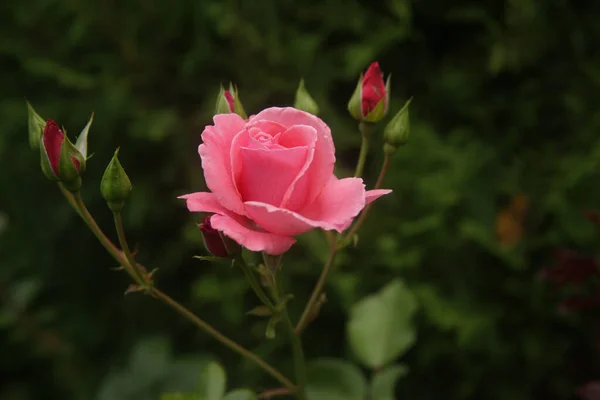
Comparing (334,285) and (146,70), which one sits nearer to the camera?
(334,285)

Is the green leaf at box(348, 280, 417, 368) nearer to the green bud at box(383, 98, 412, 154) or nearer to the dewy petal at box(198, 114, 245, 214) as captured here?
the green bud at box(383, 98, 412, 154)

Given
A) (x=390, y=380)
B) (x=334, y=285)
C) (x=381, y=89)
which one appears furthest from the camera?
(x=334, y=285)

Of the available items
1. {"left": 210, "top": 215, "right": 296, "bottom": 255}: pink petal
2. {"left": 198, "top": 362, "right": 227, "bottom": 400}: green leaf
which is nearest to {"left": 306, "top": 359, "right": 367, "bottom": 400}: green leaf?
{"left": 198, "top": 362, "right": 227, "bottom": 400}: green leaf

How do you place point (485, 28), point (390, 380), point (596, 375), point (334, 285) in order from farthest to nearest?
1. point (485, 28)
2. point (334, 285)
3. point (596, 375)
4. point (390, 380)

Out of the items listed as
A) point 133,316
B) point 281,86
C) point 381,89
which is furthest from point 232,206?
point 133,316

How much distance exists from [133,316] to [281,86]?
901mm

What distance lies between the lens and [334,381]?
1.11 m

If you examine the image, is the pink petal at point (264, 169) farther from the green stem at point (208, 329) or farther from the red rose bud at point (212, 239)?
the green stem at point (208, 329)

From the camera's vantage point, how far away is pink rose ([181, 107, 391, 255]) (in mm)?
623

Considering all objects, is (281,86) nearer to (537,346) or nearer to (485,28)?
(485,28)

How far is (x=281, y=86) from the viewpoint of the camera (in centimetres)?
186

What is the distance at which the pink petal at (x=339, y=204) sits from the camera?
624 mm

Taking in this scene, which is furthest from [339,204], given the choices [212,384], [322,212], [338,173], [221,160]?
[338,173]

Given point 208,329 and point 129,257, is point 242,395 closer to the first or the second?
point 208,329
